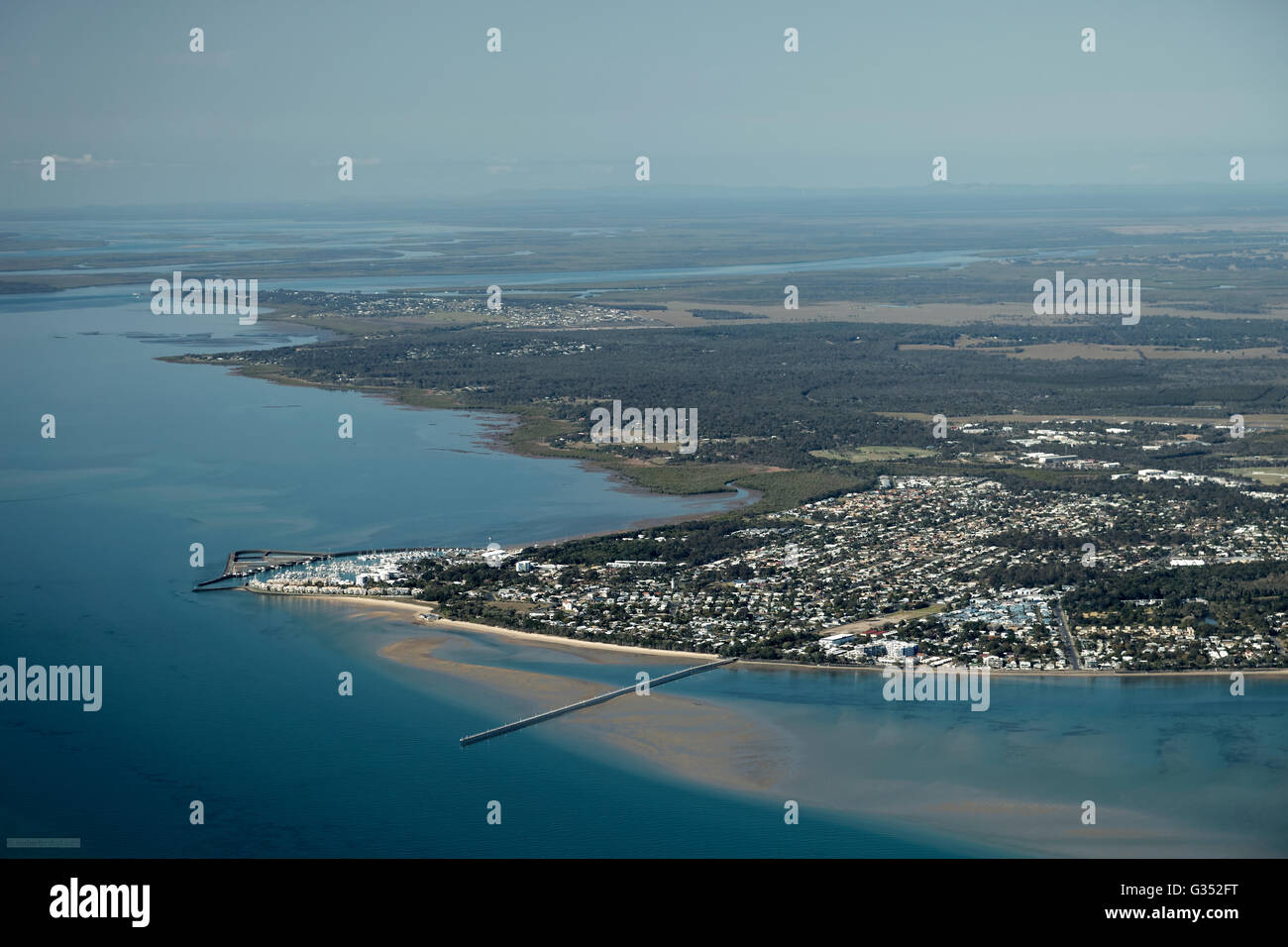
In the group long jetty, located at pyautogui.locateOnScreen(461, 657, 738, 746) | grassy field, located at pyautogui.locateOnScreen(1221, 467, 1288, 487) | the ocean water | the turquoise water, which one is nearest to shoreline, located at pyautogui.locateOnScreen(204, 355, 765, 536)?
the turquoise water

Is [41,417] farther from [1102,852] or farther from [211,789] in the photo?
[1102,852]

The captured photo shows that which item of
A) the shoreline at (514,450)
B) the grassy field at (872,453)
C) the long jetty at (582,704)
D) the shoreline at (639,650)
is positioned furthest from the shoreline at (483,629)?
the grassy field at (872,453)

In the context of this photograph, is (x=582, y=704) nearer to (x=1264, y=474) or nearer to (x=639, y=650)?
(x=639, y=650)

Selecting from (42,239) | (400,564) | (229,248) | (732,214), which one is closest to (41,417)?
(400,564)

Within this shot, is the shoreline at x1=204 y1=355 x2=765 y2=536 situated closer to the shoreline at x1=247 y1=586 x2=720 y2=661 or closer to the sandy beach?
the shoreline at x1=247 y1=586 x2=720 y2=661

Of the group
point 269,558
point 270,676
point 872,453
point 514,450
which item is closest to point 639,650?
point 270,676

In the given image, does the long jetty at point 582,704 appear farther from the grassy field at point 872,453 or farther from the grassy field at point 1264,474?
the grassy field at point 1264,474
